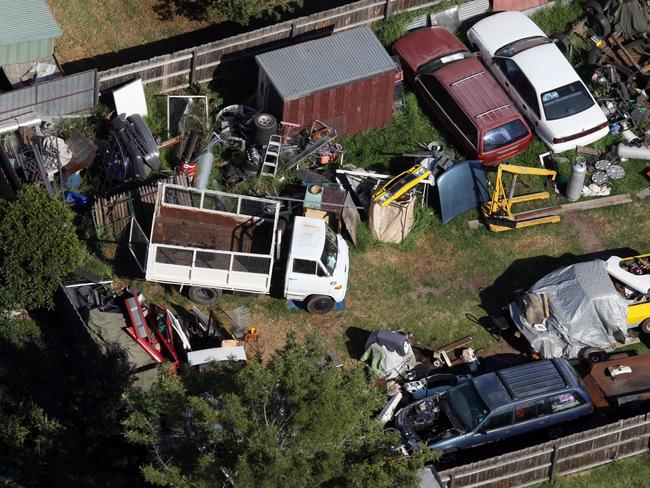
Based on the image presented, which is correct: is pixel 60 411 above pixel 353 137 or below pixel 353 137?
below

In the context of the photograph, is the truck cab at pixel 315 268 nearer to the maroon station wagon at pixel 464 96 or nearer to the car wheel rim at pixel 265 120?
the car wheel rim at pixel 265 120

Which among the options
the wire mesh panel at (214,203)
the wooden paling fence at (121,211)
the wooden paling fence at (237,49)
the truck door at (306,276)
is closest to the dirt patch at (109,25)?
the wooden paling fence at (237,49)

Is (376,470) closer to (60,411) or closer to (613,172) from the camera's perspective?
(60,411)

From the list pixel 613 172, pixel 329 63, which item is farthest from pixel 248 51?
pixel 613 172

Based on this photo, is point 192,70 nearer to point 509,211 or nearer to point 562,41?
point 509,211

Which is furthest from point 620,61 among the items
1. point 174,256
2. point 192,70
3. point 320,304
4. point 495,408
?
point 174,256

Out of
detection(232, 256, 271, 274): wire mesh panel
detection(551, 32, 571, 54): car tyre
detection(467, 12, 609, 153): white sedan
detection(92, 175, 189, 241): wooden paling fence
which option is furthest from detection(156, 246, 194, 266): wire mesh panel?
detection(551, 32, 571, 54): car tyre
